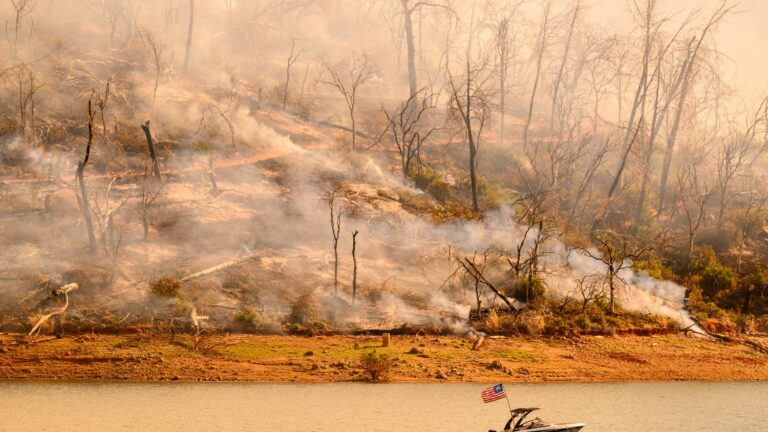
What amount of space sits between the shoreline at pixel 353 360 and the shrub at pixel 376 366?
26 cm

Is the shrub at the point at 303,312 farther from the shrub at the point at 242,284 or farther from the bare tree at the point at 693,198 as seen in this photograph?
the bare tree at the point at 693,198

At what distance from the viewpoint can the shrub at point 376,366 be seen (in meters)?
24.1

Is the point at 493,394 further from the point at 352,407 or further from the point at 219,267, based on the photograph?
the point at 219,267

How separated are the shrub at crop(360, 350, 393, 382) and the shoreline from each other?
0.85ft

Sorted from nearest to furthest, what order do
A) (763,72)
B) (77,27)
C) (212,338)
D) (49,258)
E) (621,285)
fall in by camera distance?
(212,338) < (49,258) < (621,285) < (77,27) < (763,72)

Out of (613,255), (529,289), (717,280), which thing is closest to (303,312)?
(529,289)

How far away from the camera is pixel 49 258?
95.7 ft

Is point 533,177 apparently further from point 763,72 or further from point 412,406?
point 763,72

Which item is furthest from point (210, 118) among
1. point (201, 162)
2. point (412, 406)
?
point (412, 406)

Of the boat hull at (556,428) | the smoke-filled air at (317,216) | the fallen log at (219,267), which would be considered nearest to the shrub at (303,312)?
the smoke-filled air at (317,216)

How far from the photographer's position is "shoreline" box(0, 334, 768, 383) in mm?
23953

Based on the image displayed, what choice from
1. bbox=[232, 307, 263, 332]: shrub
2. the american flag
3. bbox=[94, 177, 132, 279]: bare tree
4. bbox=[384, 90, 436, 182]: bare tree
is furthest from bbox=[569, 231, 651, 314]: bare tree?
bbox=[94, 177, 132, 279]: bare tree

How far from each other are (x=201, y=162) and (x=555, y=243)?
18.3 m

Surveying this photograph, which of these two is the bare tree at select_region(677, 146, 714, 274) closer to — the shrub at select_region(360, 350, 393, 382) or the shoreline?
the shoreline
